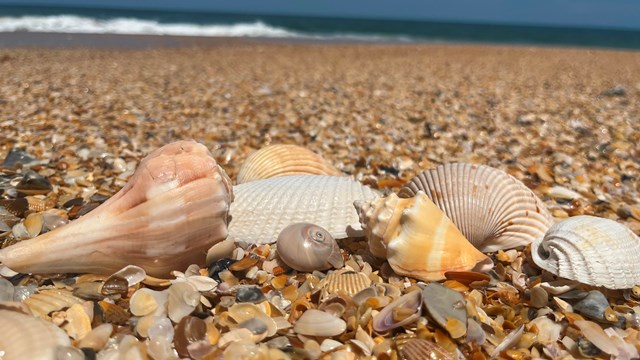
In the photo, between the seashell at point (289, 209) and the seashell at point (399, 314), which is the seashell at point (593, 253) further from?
the seashell at point (289, 209)

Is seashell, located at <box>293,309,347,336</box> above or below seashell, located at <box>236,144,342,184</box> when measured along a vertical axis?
below

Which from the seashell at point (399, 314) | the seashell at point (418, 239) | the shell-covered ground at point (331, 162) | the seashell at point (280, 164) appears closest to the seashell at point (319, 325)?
the shell-covered ground at point (331, 162)

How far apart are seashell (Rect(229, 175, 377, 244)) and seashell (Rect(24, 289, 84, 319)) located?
0.85 meters

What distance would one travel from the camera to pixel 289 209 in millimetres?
2822

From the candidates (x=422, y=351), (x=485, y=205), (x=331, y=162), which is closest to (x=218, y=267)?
(x=422, y=351)

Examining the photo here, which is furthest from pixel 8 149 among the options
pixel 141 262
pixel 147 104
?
pixel 141 262

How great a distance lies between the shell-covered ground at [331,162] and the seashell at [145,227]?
92mm

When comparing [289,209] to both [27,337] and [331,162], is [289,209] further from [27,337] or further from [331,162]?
[331,162]

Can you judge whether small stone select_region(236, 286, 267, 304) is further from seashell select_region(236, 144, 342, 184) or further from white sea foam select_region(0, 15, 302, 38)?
white sea foam select_region(0, 15, 302, 38)

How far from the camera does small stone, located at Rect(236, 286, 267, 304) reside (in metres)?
2.15

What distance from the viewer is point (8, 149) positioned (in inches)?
173

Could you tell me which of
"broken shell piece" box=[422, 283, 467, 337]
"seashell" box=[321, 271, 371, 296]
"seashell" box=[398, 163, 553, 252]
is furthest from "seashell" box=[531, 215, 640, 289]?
"seashell" box=[321, 271, 371, 296]

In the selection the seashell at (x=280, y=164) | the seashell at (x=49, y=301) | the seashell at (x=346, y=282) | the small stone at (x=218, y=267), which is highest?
the seashell at (x=280, y=164)

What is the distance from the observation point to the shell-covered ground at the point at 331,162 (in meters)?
1.95
